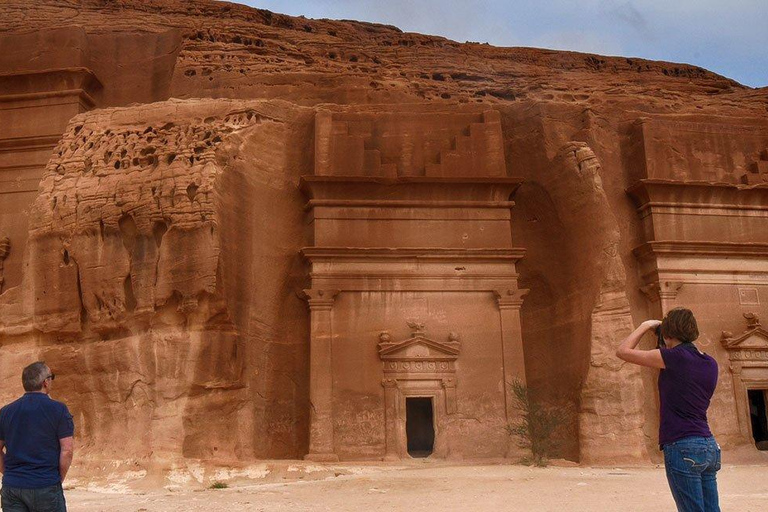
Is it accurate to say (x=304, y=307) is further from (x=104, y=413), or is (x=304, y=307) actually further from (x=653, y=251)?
(x=653, y=251)

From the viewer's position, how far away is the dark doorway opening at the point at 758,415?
20.2 meters

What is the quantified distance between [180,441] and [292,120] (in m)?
8.01

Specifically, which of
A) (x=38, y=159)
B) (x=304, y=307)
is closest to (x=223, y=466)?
(x=304, y=307)

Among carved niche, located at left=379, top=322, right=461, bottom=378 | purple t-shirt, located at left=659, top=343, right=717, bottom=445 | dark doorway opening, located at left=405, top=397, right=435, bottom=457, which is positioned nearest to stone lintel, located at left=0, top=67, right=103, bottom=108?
carved niche, located at left=379, top=322, right=461, bottom=378

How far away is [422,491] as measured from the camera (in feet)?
41.6

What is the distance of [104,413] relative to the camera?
53.8 feet

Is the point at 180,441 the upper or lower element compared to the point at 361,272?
lower

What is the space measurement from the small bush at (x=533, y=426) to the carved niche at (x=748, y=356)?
4437 mm

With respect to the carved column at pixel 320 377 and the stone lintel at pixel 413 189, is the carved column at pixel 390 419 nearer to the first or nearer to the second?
the carved column at pixel 320 377

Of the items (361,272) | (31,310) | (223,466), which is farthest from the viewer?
(361,272)

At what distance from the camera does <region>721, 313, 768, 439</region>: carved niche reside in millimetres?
19328

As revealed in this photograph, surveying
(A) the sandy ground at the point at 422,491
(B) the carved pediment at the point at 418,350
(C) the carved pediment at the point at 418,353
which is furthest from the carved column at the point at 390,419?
(A) the sandy ground at the point at 422,491

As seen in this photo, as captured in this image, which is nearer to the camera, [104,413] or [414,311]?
[104,413]

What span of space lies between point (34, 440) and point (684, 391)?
426 cm
